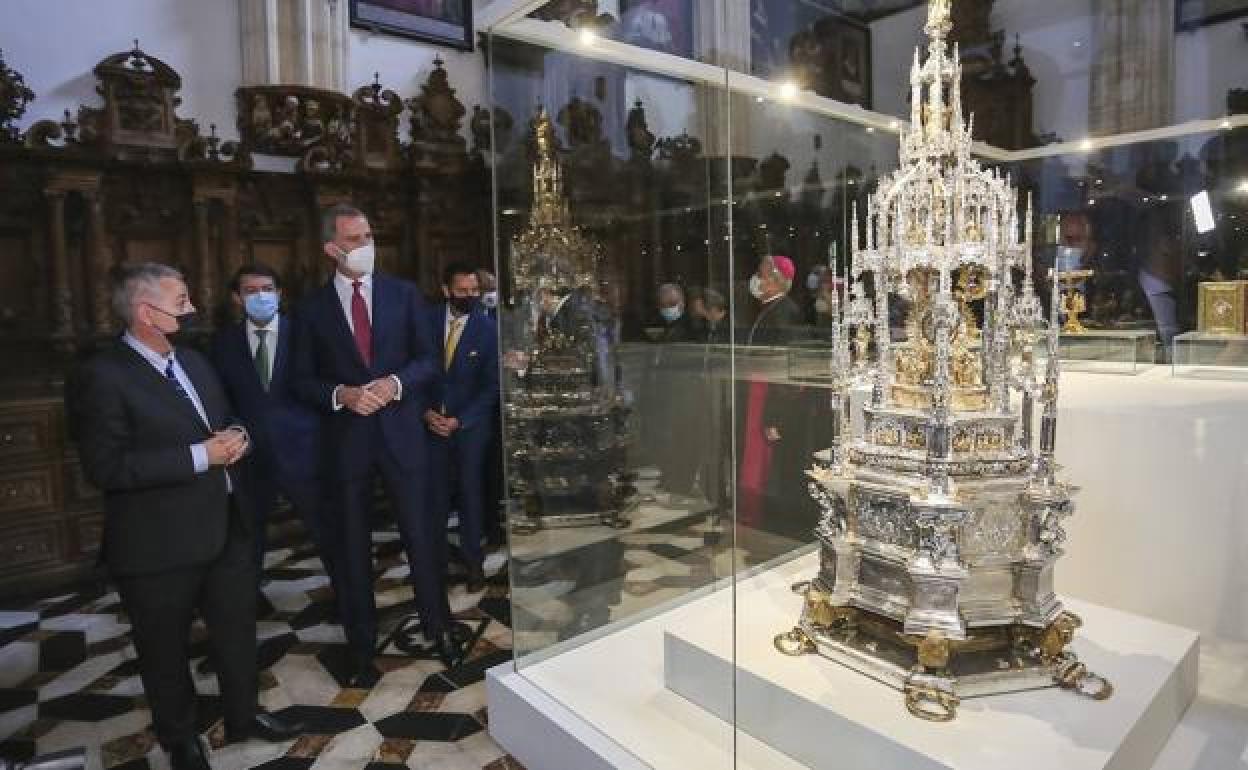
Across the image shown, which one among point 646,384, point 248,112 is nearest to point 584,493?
point 646,384

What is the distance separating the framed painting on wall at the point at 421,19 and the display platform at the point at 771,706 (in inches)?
213

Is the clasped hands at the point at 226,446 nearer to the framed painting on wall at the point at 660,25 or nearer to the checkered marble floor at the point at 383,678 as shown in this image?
the checkered marble floor at the point at 383,678

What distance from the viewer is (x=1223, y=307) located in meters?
1.63

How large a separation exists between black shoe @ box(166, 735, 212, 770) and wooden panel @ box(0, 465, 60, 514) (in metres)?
2.61

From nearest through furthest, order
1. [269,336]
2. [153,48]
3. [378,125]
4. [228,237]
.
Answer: [269,336] < [153,48] < [228,237] < [378,125]

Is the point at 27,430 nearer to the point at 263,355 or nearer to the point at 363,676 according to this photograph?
the point at 263,355

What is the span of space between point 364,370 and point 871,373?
1.76 m

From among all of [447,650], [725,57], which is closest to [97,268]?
[447,650]

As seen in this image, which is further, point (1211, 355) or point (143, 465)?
point (143, 465)

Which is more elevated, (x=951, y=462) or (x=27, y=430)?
(x=951, y=462)

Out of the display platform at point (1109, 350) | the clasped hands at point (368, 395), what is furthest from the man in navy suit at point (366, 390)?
the display platform at point (1109, 350)

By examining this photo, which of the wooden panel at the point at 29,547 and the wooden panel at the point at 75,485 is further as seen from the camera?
the wooden panel at the point at 75,485

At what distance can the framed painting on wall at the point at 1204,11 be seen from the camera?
1509mm

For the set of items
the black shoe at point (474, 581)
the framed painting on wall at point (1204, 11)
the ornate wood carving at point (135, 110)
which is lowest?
the black shoe at point (474, 581)
